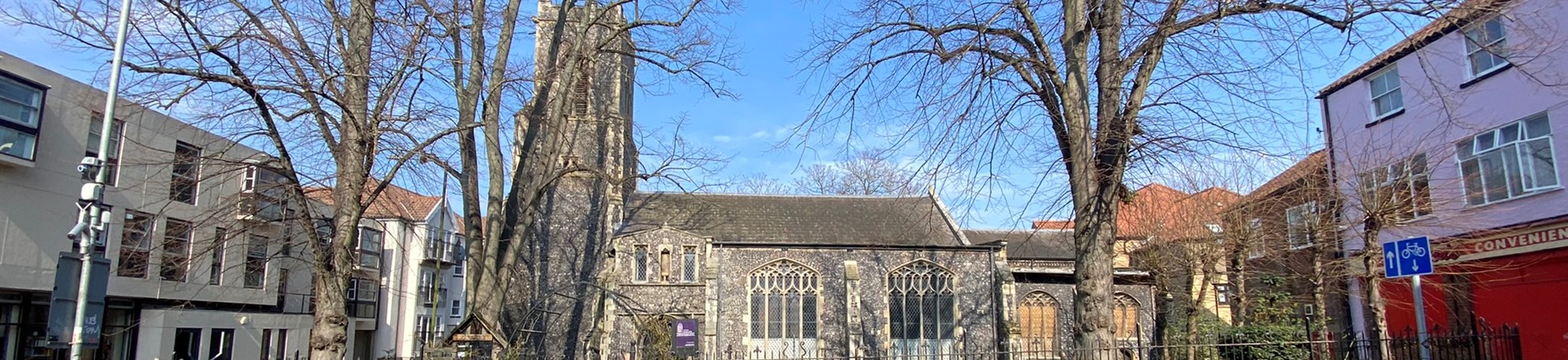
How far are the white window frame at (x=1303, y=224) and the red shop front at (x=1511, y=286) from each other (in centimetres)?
195

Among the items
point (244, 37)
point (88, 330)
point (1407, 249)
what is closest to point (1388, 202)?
point (1407, 249)

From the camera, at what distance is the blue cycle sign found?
8.68 meters

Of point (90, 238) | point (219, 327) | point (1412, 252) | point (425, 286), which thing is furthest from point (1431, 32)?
point (425, 286)

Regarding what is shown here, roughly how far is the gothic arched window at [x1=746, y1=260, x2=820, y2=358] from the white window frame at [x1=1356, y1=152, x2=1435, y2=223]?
1460 centimetres

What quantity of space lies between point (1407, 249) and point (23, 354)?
1019 inches

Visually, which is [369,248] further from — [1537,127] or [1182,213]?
[1537,127]

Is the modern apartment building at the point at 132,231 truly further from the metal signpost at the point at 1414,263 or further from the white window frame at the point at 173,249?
the metal signpost at the point at 1414,263

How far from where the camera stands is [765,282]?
25.8 metres

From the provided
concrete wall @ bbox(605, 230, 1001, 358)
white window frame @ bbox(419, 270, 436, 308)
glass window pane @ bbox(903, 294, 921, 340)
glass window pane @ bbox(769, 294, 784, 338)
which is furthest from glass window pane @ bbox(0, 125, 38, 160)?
glass window pane @ bbox(903, 294, 921, 340)

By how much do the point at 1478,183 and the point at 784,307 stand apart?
1637 centimetres

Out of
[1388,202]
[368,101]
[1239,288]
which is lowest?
[1239,288]

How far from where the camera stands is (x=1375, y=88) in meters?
18.7

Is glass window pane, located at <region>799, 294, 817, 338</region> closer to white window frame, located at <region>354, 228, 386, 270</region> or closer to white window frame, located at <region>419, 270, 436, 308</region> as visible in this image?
white window frame, located at <region>354, 228, 386, 270</region>

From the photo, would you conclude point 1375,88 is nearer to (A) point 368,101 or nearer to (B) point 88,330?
(A) point 368,101
